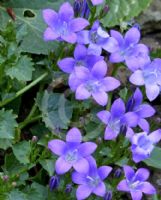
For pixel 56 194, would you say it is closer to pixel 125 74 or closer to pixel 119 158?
pixel 119 158

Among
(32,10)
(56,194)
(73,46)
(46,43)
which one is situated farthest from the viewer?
(32,10)

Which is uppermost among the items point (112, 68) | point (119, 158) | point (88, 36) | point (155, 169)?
point (88, 36)

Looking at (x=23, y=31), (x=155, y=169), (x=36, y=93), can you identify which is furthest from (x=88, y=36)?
(x=155, y=169)

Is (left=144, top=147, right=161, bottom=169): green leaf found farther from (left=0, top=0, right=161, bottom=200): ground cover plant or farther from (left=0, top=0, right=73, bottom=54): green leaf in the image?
(left=0, top=0, right=73, bottom=54): green leaf

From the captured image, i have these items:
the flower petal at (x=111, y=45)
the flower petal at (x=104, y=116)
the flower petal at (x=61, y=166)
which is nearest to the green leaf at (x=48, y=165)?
the flower petal at (x=61, y=166)

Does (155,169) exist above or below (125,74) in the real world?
below

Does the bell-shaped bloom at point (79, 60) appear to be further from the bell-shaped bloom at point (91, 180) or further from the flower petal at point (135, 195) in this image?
the flower petal at point (135, 195)

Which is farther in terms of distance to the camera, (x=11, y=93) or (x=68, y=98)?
(x=68, y=98)
